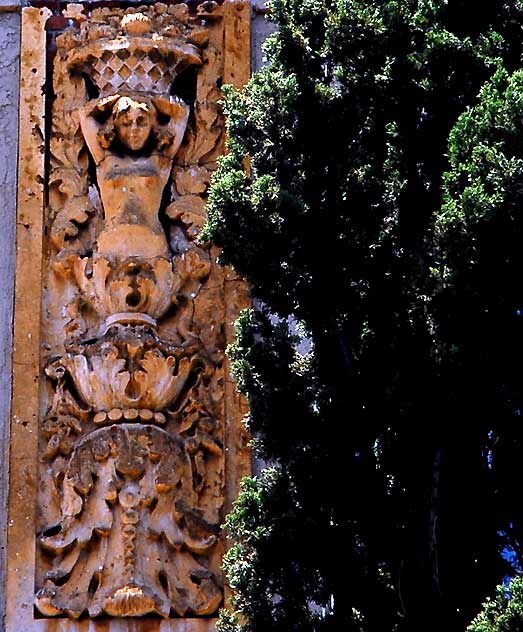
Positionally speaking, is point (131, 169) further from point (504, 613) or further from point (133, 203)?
point (504, 613)

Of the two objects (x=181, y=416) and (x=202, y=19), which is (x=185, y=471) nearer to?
(x=181, y=416)

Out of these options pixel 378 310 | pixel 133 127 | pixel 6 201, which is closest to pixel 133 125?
pixel 133 127

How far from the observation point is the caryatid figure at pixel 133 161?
33.8 feet

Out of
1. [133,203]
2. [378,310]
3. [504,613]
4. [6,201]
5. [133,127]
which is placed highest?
[133,127]

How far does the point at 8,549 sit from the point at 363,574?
5.47 ft

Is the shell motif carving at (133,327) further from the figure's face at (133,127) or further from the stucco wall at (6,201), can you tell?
the stucco wall at (6,201)

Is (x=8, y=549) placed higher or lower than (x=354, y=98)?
lower

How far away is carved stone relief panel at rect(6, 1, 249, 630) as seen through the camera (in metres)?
9.74

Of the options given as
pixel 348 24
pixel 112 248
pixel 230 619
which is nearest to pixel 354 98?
pixel 348 24

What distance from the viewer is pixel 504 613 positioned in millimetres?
8242

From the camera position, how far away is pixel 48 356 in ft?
33.3

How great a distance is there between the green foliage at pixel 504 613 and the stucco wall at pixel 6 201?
2.32 m

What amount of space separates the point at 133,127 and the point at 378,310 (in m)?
1.82

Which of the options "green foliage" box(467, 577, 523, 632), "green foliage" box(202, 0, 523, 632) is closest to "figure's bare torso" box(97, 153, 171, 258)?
"green foliage" box(202, 0, 523, 632)
